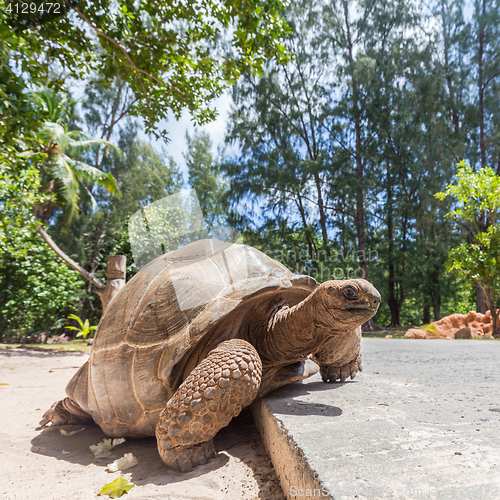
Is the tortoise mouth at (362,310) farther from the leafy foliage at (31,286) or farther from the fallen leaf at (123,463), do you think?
the leafy foliage at (31,286)

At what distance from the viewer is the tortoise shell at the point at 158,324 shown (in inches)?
68.3

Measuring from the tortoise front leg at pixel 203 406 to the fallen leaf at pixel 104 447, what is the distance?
573mm

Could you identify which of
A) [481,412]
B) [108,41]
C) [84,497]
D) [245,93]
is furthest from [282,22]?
[245,93]

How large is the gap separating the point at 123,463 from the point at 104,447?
1.19ft

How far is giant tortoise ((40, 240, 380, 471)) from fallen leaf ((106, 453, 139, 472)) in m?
0.16

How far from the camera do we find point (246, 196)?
14258 mm

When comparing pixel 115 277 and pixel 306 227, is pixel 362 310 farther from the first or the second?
pixel 306 227

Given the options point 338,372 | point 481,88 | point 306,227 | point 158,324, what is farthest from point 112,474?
point 481,88

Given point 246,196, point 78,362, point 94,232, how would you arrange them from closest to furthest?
point 78,362 → point 246,196 → point 94,232

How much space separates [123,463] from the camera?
169 centimetres

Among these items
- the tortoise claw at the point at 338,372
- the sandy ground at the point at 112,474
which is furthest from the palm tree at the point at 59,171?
the tortoise claw at the point at 338,372

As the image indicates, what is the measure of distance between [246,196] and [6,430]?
40.9 ft

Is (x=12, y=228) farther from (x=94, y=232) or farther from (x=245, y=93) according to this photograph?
(x=245, y=93)

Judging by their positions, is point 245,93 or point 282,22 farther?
point 245,93
